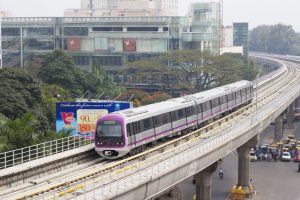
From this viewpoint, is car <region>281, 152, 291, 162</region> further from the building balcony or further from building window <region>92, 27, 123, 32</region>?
building window <region>92, 27, 123, 32</region>

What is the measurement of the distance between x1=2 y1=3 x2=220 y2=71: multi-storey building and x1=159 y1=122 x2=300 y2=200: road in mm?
53101

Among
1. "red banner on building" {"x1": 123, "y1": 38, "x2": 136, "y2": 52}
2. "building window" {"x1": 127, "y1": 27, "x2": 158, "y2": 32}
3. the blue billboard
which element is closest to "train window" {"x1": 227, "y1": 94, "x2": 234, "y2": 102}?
the blue billboard

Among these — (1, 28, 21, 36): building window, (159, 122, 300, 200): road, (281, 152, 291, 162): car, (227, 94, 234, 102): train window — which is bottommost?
(159, 122, 300, 200): road

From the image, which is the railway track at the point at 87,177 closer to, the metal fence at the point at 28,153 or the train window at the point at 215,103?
the metal fence at the point at 28,153

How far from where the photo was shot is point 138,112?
128ft

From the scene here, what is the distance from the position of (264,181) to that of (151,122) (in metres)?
24.2

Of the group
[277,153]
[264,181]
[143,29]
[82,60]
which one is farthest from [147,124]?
[82,60]

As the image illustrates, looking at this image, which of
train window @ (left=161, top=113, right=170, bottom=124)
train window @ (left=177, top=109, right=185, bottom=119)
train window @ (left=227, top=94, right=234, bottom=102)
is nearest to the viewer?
train window @ (left=161, top=113, right=170, bottom=124)

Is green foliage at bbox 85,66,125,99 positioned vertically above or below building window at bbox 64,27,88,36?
below

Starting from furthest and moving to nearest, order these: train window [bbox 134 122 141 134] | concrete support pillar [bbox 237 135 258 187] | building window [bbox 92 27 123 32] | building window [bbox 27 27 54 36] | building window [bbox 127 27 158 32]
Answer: building window [bbox 27 27 54 36] < building window [bbox 92 27 123 32] < building window [bbox 127 27 158 32] < concrete support pillar [bbox 237 135 258 187] < train window [bbox 134 122 141 134]

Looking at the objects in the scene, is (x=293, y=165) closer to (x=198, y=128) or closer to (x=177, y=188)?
(x=198, y=128)

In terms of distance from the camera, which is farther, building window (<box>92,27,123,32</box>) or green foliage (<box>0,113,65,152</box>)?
building window (<box>92,27,123,32</box>)

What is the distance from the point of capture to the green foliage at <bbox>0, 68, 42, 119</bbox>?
204ft

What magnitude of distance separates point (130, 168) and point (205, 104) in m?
22.8
